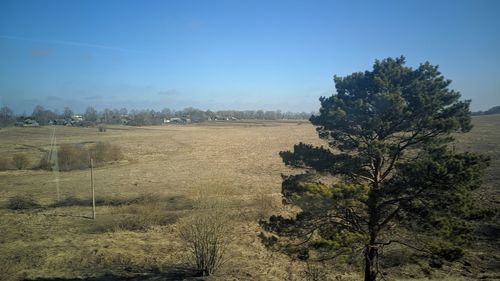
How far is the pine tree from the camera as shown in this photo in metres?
10.6

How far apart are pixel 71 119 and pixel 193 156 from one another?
55102 millimetres

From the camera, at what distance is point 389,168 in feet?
39.9

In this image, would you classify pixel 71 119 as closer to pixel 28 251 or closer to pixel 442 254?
pixel 28 251

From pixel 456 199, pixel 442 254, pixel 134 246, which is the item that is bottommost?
pixel 134 246

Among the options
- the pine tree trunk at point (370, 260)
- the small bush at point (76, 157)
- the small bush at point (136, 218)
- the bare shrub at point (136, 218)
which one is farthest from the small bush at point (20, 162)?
the pine tree trunk at point (370, 260)

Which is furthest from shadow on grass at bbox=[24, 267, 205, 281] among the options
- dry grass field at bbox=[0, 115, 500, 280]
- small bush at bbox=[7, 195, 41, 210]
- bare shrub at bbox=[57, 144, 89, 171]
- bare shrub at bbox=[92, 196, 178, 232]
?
bare shrub at bbox=[57, 144, 89, 171]

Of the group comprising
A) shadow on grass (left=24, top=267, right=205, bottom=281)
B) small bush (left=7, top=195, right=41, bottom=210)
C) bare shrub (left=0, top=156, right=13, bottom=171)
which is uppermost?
bare shrub (left=0, top=156, right=13, bottom=171)

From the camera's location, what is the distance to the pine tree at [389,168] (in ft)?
34.6

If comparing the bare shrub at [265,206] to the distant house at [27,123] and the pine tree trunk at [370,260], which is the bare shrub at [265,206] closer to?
the pine tree trunk at [370,260]

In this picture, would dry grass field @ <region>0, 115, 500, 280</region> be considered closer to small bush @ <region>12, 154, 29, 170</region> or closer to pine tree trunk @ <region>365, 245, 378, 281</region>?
small bush @ <region>12, 154, 29, 170</region>

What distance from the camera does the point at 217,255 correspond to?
1555 cm

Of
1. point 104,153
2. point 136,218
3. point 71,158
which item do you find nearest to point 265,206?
point 136,218

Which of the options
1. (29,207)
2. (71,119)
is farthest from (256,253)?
(71,119)

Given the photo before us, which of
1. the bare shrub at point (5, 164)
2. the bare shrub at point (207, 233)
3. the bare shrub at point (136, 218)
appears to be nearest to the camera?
the bare shrub at point (207, 233)
